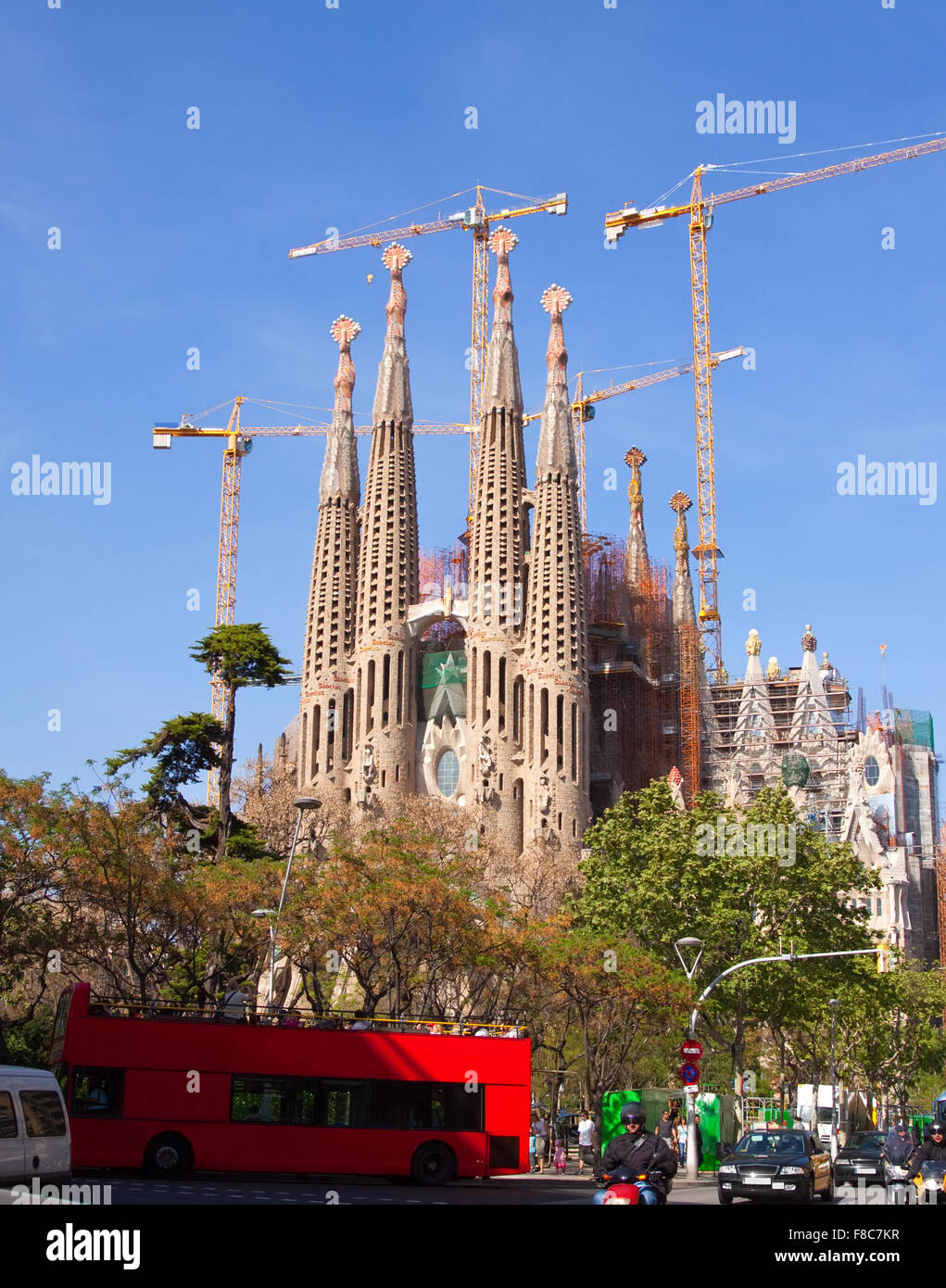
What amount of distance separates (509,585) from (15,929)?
167 feet

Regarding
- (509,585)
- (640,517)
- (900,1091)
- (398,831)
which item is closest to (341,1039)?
(398,831)

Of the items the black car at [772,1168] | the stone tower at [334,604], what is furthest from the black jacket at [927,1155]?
the stone tower at [334,604]

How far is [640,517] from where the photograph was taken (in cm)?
11812

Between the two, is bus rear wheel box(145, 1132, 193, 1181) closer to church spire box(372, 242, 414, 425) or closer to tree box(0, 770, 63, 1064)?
tree box(0, 770, 63, 1064)

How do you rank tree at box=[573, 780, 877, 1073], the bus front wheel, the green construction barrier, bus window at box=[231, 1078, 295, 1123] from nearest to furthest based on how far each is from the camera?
bus window at box=[231, 1078, 295, 1123] → the bus front wheel → the green construction barrier → tree at box=[573, 780, 877, 1073]

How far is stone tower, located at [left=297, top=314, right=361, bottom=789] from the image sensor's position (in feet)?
285

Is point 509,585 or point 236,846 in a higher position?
point 509,585

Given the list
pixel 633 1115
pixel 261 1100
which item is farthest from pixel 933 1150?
pixel 261 1100

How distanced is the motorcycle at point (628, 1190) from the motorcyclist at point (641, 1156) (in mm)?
35

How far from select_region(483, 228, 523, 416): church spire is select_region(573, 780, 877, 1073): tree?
45.1 m

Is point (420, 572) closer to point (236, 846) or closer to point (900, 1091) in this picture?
point (900, 1091)

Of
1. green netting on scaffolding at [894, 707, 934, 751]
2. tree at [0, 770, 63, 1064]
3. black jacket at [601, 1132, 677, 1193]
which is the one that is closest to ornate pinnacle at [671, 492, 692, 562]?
green netting on scaffolding at [894, 707, 934, 751]

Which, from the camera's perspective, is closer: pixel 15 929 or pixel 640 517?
pixel 15 929

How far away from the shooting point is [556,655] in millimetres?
83062
